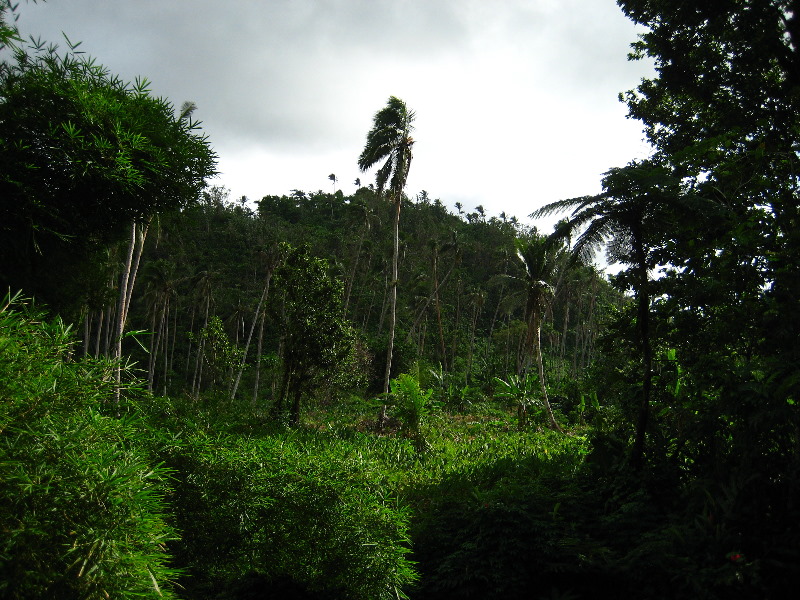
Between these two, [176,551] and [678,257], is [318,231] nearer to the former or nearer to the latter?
[678,257]

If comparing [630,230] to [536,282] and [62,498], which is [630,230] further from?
A: [536,282]

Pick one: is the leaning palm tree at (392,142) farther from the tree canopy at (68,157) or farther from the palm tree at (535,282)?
the tree canopy at (68,157)

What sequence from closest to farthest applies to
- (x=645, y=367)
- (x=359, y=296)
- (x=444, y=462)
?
(x=645, y=367), (x=444, y=462), (x=359, y=296)

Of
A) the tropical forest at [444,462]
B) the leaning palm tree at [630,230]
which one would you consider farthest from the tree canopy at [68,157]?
the leaning palm tree at [630,230]

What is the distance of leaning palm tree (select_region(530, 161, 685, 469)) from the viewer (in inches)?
272

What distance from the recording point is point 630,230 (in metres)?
7.45

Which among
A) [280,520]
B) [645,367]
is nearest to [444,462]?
[645,367]

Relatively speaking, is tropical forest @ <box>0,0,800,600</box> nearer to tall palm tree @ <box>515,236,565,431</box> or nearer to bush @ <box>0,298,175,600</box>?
bush @ <box>0,298,175,600</box>

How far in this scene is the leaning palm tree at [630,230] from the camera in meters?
6.92

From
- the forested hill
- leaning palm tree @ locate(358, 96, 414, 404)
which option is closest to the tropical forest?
leaning palm tree @ locate(358, 96, 414, 404)

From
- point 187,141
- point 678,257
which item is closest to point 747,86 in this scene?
point 678,257

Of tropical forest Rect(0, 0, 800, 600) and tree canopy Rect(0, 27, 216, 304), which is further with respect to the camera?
tree canopy Rect(0, 27, 216, 304)

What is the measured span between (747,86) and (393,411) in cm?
1189

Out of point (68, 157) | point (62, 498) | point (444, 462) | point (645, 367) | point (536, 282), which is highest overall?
point (536, 282)
